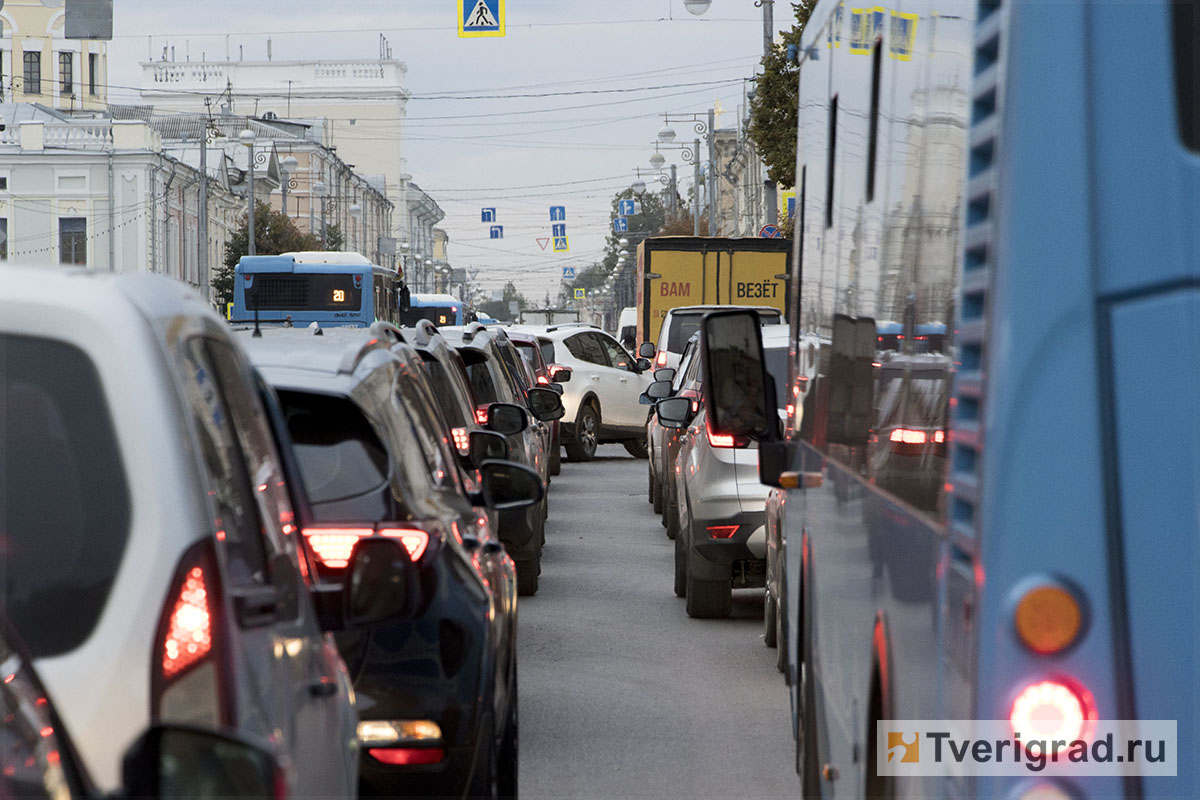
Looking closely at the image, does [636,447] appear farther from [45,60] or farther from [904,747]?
[45,60]

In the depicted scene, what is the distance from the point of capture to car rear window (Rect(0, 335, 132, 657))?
245 centimetres

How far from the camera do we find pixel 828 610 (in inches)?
187

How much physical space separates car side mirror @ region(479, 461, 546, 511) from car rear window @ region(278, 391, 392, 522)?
124 centimetres

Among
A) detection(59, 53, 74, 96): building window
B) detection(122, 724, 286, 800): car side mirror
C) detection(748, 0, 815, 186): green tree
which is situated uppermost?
detection(59, 53, 74, 96): building window

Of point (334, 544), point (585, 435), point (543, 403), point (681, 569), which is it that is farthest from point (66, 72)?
point (334, 544)

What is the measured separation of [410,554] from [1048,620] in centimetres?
293

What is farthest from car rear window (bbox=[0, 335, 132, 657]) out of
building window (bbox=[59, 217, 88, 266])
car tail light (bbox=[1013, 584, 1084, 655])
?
building window (bbox=[59, 217, 88, 266])

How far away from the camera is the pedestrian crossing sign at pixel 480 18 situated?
27.0 m

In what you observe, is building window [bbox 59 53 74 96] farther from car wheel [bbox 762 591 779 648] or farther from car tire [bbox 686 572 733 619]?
car wheel [bbox 762 591 779 648]

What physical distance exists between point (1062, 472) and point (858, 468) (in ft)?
4.55

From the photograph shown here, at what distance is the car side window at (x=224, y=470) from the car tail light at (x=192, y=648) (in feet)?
0.33

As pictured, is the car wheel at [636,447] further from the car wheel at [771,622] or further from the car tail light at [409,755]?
the car tail light at [409,755]

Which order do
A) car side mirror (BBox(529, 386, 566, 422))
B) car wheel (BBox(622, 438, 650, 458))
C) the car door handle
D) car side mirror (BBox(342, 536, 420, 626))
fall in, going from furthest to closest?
car wheel (BBox(622, 438, 650, 458)) < car side mirror (BBox(529, 386, 566, 422)) < car side mirror (BBox(342, 536, 420, 626)) < the car door handle

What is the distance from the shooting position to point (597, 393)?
87.7ft
